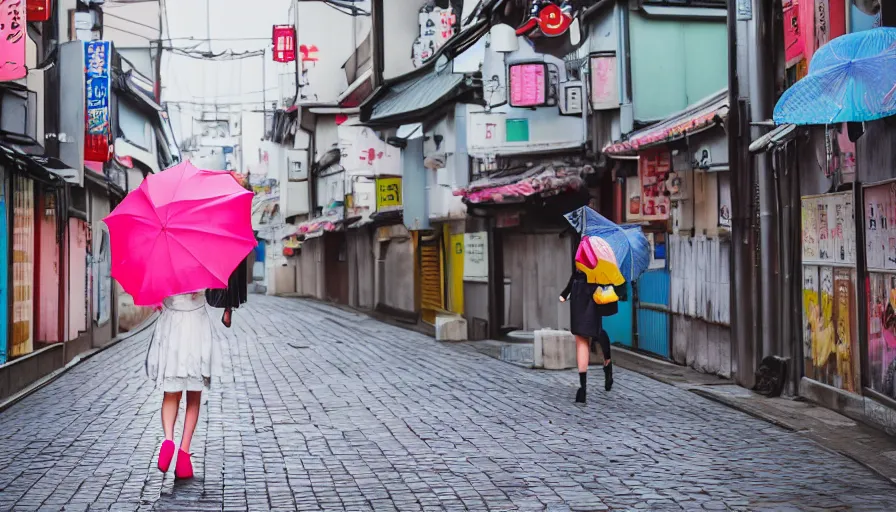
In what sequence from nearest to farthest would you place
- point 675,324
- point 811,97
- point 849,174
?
point 811,97
point 849,174
point 675,324

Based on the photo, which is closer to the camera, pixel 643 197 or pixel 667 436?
pixel 667 436

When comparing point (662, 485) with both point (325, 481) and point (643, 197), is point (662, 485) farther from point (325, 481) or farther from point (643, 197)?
point (643, 197)

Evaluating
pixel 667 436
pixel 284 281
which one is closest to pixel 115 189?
pixel 667 436

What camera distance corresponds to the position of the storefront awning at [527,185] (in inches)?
854

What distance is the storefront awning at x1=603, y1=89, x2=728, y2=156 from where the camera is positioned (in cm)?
1509

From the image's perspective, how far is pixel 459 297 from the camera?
29000 mm

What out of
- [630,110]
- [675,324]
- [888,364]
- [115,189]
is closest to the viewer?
[888,364]

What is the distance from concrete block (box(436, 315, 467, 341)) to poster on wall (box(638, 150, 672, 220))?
8324mm

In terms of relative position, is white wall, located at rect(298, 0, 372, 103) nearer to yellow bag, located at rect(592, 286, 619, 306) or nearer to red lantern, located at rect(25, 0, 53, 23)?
red lantern, located at rect(25, 0, 53, 23)

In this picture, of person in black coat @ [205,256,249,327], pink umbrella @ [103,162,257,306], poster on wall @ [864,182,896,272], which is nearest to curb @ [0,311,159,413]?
person in black coat @ [205,256,249,327]

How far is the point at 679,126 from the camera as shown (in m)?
16.2

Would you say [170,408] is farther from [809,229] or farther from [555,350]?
[555,350]

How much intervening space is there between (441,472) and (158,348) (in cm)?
239

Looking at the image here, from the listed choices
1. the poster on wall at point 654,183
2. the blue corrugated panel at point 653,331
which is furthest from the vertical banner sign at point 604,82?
the blue corrugated panel at point 653,331
